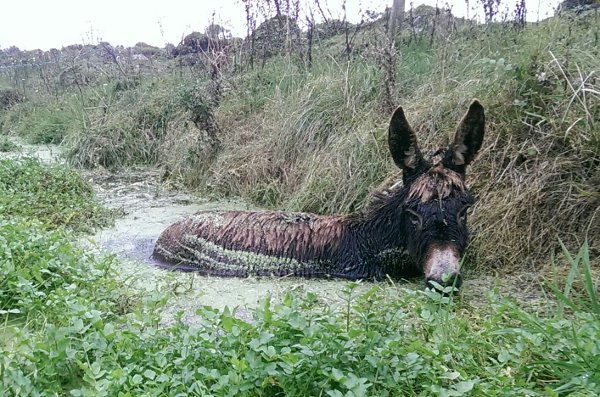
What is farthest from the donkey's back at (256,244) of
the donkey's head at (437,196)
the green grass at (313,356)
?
the green grass at (313,356)

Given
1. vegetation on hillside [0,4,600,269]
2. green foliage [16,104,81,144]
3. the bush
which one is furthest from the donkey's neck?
the bush

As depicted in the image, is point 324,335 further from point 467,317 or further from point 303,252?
point 303,252

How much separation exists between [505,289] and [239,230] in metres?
2.07

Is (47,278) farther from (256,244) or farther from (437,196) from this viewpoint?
(437,196)

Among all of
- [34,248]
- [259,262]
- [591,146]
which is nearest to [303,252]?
[259,262]

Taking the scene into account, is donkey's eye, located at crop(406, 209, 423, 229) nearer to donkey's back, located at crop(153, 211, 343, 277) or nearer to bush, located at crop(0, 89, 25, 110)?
donkey's back, located at crop(153, 211, 343, 277)

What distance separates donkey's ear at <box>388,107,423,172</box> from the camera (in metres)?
3.89

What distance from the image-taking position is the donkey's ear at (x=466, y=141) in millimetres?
3865

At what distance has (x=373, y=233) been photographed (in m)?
4.24

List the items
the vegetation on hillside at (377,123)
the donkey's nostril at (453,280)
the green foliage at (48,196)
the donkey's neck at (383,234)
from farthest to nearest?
the green foliage at (48,196)
the vegetation on hillside at (377,123)
the donkey's neck at (383,234)
the donkey's nostril at (453,280)

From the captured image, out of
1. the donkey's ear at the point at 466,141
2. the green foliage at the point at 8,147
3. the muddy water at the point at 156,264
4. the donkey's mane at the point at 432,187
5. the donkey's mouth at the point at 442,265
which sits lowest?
the muddy water at the point at 156,264

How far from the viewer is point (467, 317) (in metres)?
3.02

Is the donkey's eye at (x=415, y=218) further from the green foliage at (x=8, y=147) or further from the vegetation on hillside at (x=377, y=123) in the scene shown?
the green foliage at (x=8, y=147)

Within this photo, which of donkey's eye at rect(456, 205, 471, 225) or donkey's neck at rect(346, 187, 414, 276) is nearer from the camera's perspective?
donkey's eye at rect(456, 205, 471, 225)
